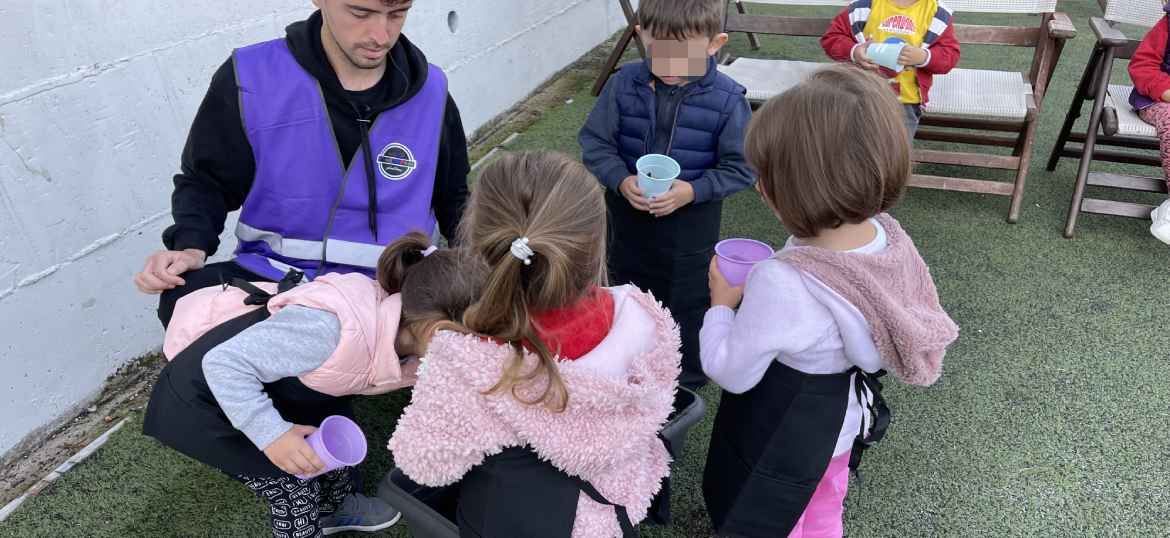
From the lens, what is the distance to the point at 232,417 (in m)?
1.38

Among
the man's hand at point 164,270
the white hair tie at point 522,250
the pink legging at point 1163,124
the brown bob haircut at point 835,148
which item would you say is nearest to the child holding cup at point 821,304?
the brown bob haircut at point 835,148

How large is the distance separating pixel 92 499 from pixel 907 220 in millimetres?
3391

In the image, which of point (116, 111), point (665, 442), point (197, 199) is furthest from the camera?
point (116, 111)

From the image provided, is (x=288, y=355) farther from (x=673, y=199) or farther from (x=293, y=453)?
(x=673, y=199)

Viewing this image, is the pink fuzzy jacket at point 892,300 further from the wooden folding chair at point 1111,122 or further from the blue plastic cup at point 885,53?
the wooden folding chair at point 1111,122

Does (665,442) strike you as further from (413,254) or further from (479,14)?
(479,14)

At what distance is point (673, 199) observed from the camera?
2.15m

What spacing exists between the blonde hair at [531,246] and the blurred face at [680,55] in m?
0.94

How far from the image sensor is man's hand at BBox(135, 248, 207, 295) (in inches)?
68.4

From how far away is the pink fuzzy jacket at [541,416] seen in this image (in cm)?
125

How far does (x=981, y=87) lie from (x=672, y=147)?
216cm

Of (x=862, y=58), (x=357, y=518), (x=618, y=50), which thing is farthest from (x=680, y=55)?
(x=618, y=50)

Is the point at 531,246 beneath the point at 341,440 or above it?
above

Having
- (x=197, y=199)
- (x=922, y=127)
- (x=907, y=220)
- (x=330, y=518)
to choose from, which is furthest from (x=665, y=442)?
(x=922, y=127)
